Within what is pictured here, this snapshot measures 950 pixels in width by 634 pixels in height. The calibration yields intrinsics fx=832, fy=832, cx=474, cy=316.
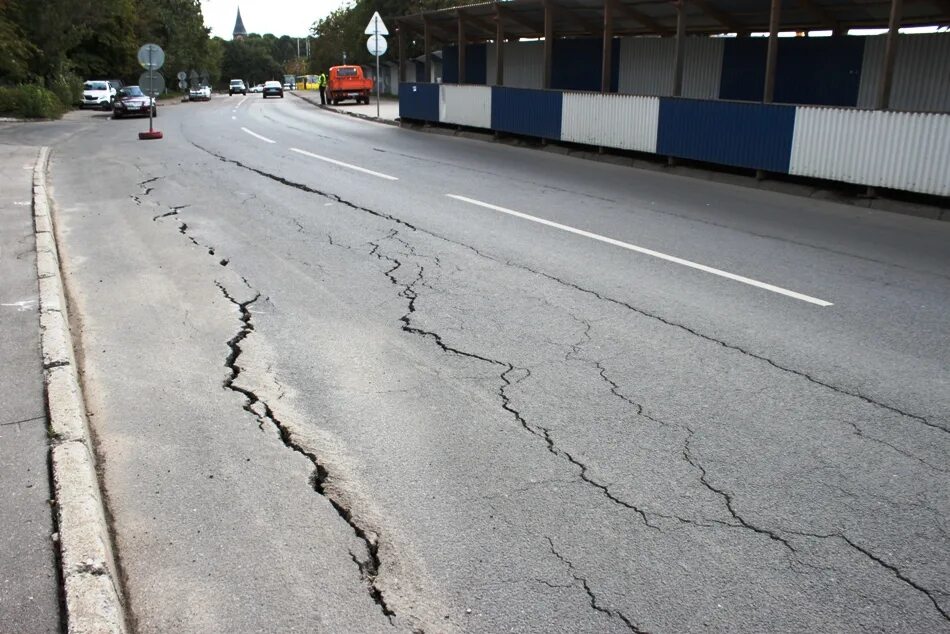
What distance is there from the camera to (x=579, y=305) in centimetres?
696

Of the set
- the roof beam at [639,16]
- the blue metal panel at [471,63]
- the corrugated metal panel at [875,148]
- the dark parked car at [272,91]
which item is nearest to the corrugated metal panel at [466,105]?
Answer: the blue metal panel at [471,63]

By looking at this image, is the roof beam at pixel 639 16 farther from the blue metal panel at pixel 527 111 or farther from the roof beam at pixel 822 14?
the roof beam at pixel 822 14

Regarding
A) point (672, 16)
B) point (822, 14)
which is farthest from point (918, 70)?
point (672, 16)

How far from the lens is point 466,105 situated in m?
24.6

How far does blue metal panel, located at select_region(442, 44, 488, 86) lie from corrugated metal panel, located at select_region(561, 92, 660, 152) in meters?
8.99

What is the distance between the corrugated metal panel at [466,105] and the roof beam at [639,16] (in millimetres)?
4686

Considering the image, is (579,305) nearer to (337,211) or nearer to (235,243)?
(235,243)

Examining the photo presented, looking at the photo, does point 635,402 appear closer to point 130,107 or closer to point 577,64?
point 577,64

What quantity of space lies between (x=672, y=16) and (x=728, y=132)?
590cm

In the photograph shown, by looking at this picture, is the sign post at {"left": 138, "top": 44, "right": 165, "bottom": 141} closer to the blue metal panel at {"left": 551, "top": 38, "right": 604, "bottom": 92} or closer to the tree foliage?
the blue metal panel at {"left": 551, "top": 38, "right": 604, "bottom": 92}

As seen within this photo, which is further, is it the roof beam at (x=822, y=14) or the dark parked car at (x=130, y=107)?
the dark parked car at (x=130, y=107)

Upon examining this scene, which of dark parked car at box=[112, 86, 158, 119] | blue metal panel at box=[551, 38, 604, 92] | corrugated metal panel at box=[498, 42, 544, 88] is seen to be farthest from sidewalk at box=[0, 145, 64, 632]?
dark parked car at box=[112, 86, 158, 119]

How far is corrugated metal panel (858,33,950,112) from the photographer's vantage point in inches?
605

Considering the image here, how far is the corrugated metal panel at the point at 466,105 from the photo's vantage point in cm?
2347
